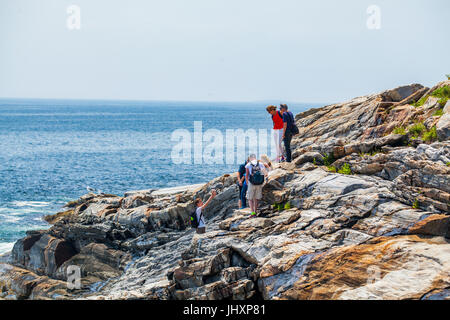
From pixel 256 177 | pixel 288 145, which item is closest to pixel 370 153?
pixel 288 145

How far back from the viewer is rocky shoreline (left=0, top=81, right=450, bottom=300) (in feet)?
45.5

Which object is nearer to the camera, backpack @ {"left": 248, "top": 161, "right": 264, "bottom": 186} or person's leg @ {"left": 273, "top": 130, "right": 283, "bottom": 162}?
backpack @ {"left": 248, "top": 161, "right": 264, "bottom": 186}

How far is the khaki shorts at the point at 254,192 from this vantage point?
18.0 metres

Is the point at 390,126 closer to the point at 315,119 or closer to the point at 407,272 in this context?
the point at 315,119

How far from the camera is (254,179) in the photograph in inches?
693

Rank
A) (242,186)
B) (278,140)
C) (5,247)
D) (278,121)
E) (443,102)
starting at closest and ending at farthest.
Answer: (242,186), (443,102), (278,121), (278,140), (5,247)

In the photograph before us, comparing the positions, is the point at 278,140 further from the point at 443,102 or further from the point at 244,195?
the point at 443,102

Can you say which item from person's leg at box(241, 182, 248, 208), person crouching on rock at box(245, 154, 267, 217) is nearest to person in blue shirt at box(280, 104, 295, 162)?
person's leg at box(241, 182, 248, 208)

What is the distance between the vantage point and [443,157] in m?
16.2

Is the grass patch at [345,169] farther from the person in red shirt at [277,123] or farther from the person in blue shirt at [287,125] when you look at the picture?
the person in red shirt at [277,123]

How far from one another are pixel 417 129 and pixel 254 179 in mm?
6962

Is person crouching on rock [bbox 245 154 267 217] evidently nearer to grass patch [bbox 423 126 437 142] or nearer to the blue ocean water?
grass patch [bbox 423 126 437 142]

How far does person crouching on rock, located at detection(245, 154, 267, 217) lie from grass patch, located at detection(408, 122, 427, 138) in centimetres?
617
